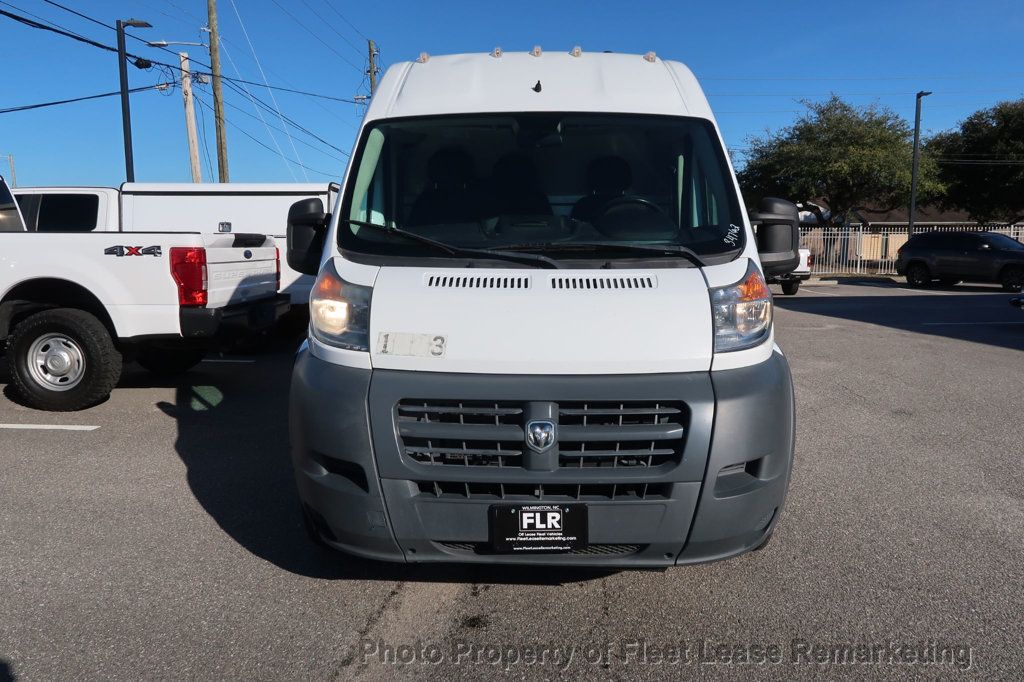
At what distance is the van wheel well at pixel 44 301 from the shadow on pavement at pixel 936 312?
11170 mm

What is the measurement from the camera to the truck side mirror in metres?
4.25

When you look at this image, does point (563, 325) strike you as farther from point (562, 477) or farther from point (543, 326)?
point (562, 477)

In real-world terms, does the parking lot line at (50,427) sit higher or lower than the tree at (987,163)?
lower

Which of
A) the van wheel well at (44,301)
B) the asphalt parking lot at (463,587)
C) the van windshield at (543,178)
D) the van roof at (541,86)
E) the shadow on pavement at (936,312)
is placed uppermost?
the van roof at (541,86)

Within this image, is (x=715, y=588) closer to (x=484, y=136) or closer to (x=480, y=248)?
(x=480, y=248)

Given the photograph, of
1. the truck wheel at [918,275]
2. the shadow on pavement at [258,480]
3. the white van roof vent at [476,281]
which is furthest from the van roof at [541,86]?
the truck wheel at [918,275]

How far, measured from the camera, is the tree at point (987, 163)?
134 feet

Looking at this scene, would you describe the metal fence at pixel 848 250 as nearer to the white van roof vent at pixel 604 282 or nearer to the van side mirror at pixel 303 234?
the van side mirror at pixel 303 234

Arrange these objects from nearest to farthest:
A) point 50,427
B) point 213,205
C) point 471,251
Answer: point 471,251 < point 50,427 < point 213,205

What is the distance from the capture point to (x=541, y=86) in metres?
4.45

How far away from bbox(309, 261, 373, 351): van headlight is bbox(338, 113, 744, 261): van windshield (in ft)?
1.79

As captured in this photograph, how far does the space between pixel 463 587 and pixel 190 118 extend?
2282cm

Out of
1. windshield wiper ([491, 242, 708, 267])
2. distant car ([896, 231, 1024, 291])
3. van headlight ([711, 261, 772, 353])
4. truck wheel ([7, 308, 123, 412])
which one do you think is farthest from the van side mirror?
distant car ([896, 231, 1024, 291])

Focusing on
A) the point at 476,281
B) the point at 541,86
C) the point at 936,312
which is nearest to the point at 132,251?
the point at 541,86
